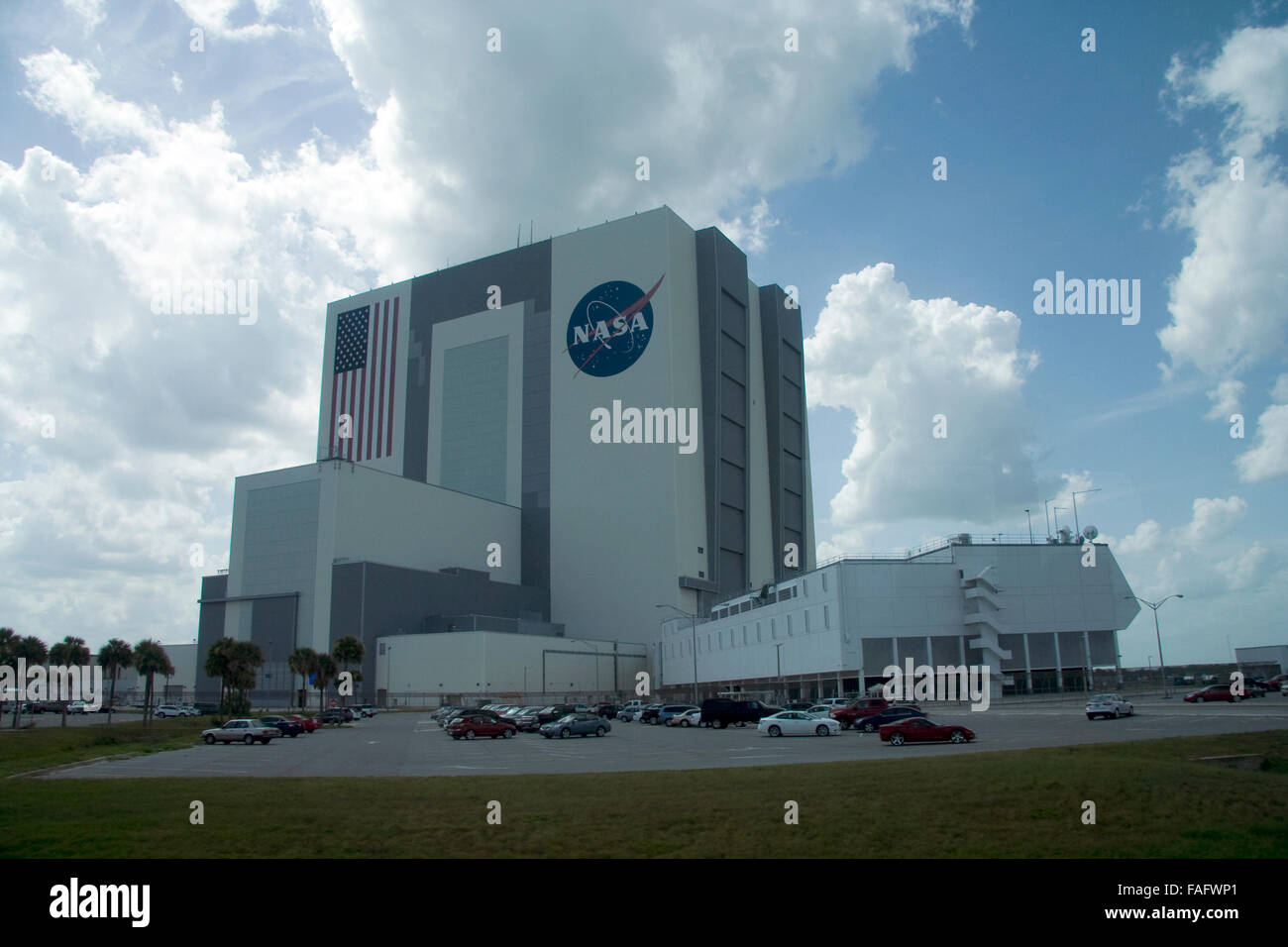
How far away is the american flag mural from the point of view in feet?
444

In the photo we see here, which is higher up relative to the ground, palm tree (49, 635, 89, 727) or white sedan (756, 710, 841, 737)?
palm tree (49, 635, 89, 727)

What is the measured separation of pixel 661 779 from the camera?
20422 millimetres

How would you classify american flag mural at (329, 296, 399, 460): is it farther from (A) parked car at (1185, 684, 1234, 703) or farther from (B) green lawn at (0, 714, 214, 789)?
(A) parked car at (1185, 684, 1234, 703)

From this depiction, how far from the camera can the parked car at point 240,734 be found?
1928 inches

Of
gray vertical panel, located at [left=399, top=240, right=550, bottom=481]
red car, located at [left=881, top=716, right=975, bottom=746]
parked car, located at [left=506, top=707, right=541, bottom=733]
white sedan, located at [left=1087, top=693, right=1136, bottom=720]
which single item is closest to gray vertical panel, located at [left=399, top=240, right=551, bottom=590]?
gray vertical panel, located at [left=399, top=240, right=550, bottom=481]

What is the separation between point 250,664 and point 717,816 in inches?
2773

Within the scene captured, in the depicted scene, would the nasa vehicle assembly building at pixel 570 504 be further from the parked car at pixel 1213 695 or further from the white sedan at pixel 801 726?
the white sedan at pixel 801 726

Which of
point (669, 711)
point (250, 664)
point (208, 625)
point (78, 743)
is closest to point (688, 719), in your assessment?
point (669, 711)

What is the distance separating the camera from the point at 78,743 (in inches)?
1804

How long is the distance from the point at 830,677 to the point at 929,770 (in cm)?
6127

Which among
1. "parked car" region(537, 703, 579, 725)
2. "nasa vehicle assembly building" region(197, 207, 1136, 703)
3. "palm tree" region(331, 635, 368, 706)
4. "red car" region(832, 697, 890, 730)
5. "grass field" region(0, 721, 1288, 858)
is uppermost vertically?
"nasa vehicle assembly building" region(197, 207, 1136, 703)

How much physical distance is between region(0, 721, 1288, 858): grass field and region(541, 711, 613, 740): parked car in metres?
29.5

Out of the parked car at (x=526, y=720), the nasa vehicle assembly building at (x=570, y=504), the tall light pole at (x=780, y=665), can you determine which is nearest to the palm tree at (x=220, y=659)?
the nasa vehicle assembly building at (x=570, y=504)
